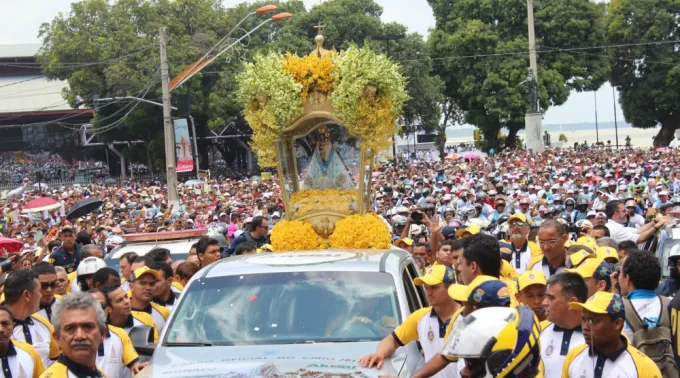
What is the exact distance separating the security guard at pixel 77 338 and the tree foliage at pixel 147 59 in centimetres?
4915

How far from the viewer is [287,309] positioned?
23.3ft

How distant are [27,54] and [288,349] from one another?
82069 mm

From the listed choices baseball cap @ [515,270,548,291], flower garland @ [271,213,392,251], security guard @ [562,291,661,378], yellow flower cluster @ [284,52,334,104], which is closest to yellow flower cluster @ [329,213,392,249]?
flower garland @ [271,213,392,251]

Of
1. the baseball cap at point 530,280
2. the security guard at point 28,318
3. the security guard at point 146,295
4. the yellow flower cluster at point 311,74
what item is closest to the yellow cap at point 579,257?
the baseball cap at point 530,280

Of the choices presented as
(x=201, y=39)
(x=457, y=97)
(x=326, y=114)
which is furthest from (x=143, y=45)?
(x=326, y=114)

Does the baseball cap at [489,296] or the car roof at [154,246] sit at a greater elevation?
the baseball cap at [489,296]

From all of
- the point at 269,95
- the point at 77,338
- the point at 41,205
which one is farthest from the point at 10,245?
the point at 77,338

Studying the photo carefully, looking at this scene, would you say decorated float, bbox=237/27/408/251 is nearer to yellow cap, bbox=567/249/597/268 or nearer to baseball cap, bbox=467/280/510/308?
yellow cap, bbox=567/249/597/268

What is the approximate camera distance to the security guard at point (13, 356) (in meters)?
5.91

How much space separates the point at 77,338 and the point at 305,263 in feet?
7.98

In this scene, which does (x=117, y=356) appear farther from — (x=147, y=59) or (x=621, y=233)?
(x=147, y=59)

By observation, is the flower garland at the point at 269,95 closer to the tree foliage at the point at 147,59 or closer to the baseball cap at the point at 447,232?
the baseball cap at the point at 447,232

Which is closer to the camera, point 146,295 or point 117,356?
point 117,356

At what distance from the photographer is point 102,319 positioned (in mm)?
5598
